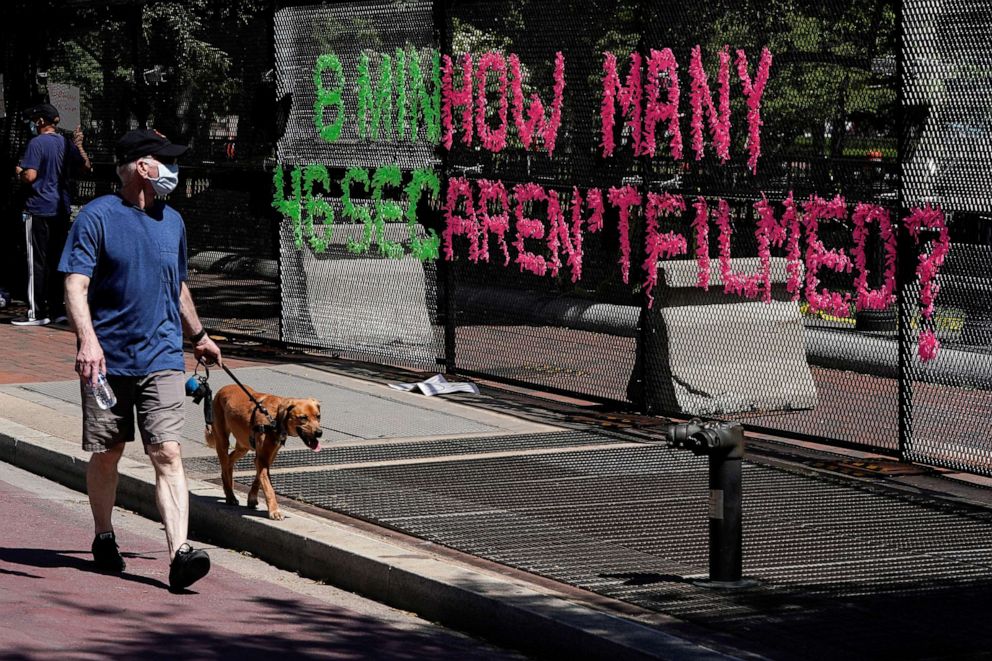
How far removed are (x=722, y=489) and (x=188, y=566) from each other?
7.34 ft

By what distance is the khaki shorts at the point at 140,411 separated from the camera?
6.75 m

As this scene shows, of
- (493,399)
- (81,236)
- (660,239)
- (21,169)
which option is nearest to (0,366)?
(21,169)

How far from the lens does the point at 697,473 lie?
29.7 ft

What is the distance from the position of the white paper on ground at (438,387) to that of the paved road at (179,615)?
4.16 meters

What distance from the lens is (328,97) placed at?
13.4 metres

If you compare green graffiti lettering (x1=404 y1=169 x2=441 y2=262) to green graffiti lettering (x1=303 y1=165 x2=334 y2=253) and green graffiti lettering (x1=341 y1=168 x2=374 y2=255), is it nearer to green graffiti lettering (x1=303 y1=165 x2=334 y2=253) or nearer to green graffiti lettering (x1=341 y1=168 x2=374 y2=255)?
green graffiti lettering (x1=341 y1=168 x2=374 y2=255)

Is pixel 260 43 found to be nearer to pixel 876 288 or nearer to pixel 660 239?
pixel 660 239

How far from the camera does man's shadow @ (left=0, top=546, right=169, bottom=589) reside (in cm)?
703

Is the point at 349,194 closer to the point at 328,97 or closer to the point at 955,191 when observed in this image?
the point at 328,97

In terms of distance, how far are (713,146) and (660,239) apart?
0.80 meters

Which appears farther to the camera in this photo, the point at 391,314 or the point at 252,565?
the point at 391,314

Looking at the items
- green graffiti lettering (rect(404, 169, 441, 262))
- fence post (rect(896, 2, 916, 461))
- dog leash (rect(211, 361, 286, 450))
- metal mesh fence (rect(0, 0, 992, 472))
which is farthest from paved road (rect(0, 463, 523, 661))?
green graffiti lettering (rect(404, 169, 441, 262))

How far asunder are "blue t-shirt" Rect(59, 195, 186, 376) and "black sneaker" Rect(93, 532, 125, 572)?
83cm

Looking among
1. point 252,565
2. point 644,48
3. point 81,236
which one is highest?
point 644,48
